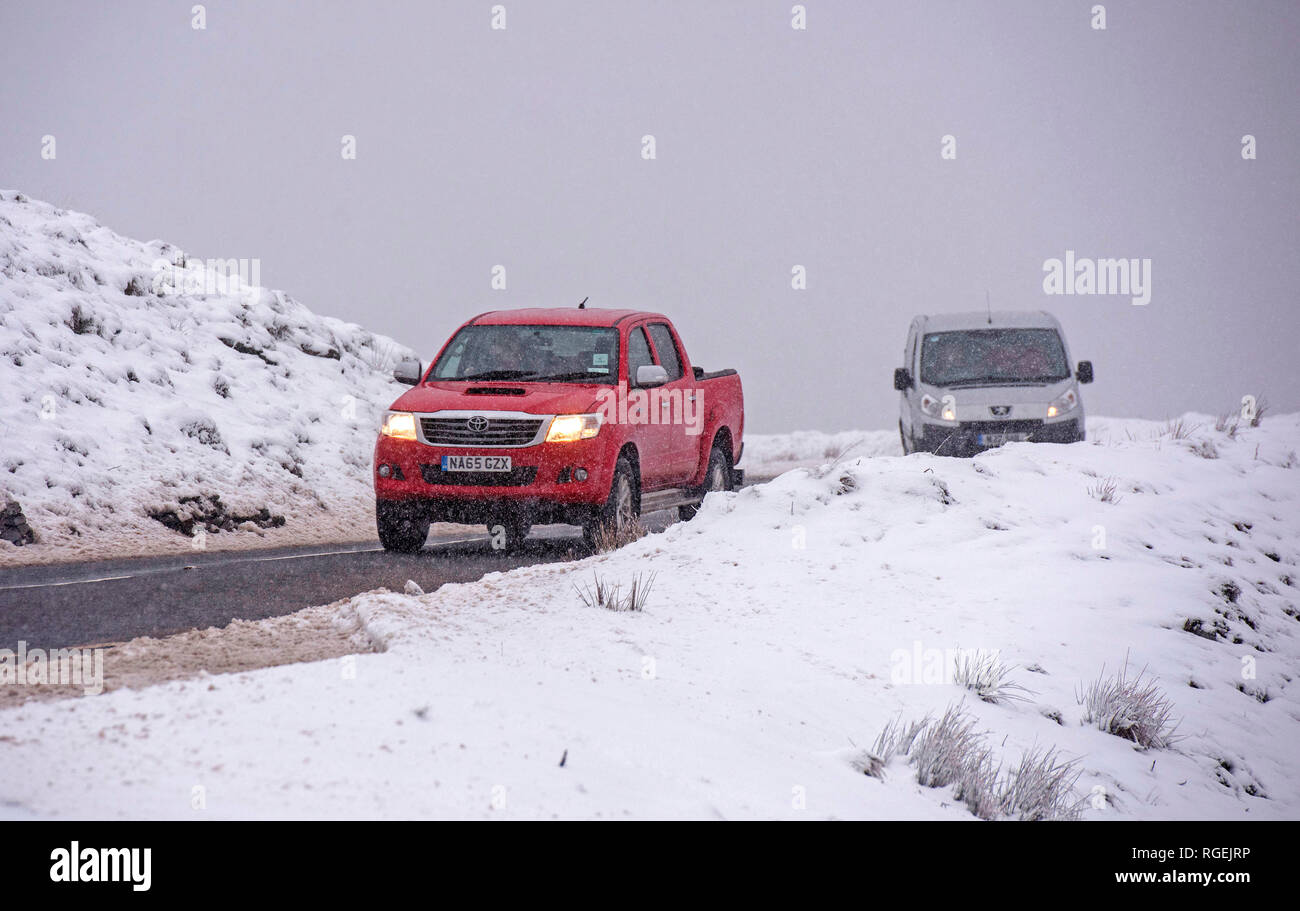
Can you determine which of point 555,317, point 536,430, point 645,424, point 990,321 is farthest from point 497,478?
point 990,321

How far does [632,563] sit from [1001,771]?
378 centimetres

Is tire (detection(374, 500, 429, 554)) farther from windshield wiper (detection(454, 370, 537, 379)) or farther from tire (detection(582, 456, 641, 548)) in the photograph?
tire (detection(582, 456, 641, 548))

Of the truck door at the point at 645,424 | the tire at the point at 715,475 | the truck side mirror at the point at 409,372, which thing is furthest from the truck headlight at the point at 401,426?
the tire at the point at 715,475

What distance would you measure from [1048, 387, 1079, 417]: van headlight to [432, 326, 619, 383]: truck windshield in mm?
7043

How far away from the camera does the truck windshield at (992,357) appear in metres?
17.4

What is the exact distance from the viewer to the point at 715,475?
47.4 feet

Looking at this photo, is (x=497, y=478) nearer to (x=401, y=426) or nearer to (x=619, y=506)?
(x=401, y=426)

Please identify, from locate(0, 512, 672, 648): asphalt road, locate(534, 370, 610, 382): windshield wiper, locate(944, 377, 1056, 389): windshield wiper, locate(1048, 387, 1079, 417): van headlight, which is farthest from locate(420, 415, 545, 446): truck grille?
locate(1048, 387, 1079, 417): van headlight

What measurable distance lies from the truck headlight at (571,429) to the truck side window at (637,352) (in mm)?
993

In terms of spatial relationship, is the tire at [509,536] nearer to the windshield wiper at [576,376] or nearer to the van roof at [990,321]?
the windshield wiper at [576,376]

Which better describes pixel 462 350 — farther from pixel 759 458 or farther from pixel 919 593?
pixel 759 458
